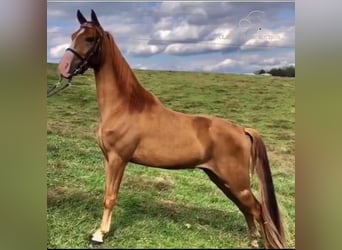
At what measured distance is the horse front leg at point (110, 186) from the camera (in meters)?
1.60

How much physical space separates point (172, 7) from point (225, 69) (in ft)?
0.79

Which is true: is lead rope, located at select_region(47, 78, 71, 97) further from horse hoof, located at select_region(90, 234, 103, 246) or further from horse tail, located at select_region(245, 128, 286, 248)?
horse tail, located at select_region(245, 128, 286, 248)

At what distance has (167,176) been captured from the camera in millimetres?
1613

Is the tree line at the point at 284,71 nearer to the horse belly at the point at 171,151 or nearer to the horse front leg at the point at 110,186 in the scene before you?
the horse belly at the point at 171,151

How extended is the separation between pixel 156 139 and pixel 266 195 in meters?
0.37

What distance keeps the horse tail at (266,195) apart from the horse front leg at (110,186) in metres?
0.39

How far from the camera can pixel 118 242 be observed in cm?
160

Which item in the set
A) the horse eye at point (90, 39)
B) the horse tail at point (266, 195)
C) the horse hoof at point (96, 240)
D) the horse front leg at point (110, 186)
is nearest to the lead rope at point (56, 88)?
the horse eye at point (90, 39)

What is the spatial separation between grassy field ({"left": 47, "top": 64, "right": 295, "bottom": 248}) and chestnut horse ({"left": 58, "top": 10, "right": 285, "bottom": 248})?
23 millimetres

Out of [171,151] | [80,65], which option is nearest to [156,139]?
[171,151]

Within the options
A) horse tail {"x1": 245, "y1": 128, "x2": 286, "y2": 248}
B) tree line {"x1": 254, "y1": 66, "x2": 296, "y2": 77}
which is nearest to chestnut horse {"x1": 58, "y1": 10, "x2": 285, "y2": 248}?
horse tail {"x1": 245, "y1": 128, "x2": 286, "y2": 248}

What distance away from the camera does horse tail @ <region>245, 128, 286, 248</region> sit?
1613 mm
